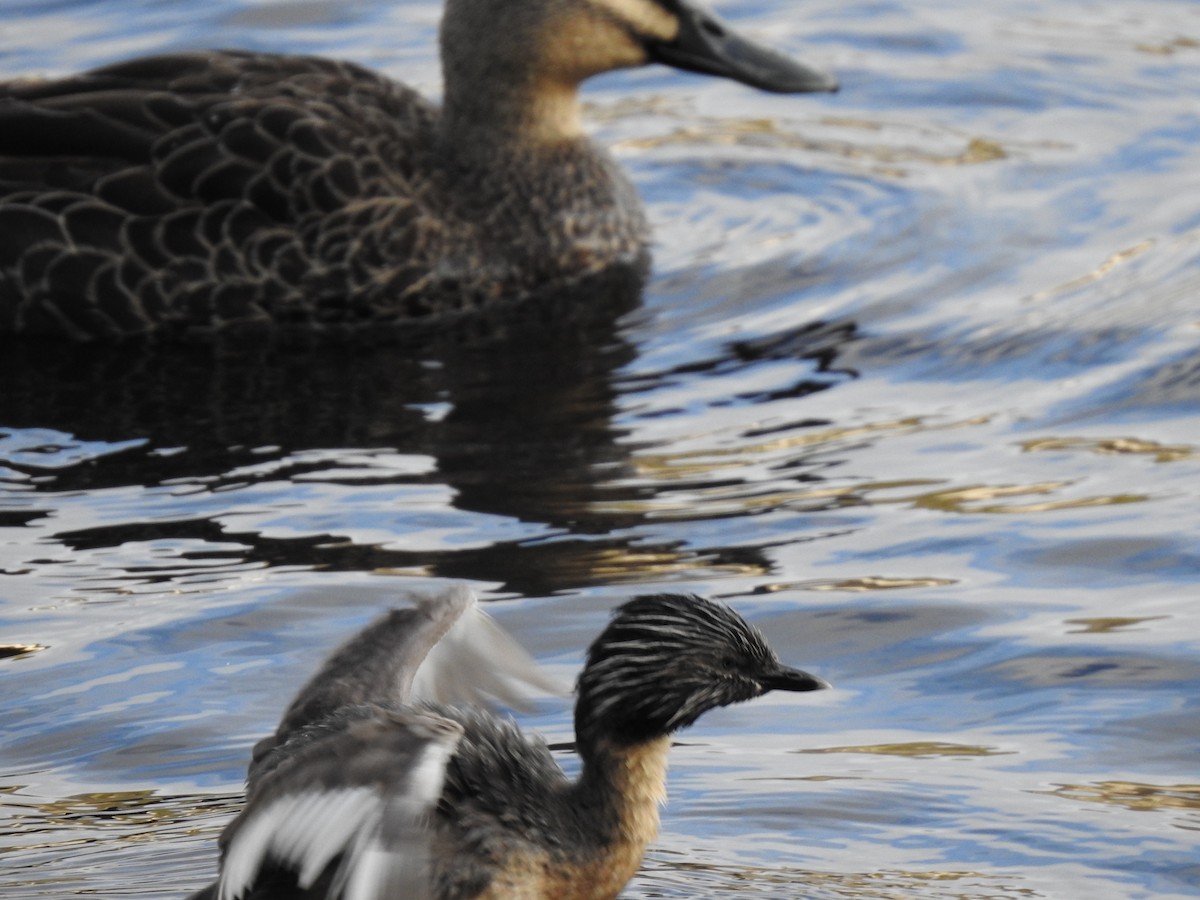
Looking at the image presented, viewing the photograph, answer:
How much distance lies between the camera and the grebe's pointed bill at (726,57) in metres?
10.2

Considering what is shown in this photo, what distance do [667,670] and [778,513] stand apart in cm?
220

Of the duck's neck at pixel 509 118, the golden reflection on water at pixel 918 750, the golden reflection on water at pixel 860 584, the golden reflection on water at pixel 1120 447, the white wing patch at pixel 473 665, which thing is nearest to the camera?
the white wing patch at pixel 473 665

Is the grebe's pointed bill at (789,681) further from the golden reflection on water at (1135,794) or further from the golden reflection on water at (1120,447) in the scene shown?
the golden reflection on water at (1120,447)

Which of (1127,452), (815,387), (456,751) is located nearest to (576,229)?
(815,387)

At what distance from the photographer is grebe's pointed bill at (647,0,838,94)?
10180 mm

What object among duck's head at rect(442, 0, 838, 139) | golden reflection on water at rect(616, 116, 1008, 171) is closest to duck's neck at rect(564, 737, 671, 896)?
duck's head at rect(442, 0, 838, 139)

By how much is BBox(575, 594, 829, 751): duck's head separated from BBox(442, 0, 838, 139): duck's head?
4.94 meters

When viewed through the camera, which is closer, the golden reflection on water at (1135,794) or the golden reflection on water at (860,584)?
the golden reflection on water at (1135,794)

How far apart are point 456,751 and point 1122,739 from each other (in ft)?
6.52

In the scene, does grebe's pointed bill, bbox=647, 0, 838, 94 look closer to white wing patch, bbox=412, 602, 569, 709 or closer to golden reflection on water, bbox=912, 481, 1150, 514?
golden reflection on water, bbox=912, 481, 1150, 514

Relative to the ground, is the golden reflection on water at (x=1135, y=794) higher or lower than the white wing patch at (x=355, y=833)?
lower

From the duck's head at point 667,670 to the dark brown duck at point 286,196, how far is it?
4.16m

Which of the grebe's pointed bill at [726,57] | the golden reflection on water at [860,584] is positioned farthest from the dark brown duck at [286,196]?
the golden reflection on water at [860,584]

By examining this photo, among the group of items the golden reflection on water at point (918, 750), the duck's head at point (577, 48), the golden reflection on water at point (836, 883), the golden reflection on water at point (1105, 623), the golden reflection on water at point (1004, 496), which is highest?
the duck's head at point (577, 48)
